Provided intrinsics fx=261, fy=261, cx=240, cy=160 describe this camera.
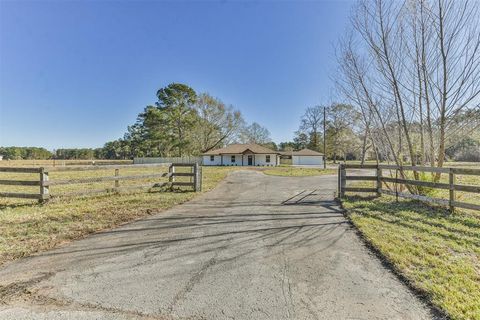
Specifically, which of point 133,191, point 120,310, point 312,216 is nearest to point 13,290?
point 120,310

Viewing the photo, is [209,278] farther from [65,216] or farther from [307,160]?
[307,160]

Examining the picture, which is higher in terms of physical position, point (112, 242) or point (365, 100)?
point (365, 100)

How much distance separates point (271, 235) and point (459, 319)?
2.72 m

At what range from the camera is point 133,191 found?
9.51 metres

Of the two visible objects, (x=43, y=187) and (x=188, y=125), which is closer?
(x=43, y=187)

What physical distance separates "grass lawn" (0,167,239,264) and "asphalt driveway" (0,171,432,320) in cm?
43

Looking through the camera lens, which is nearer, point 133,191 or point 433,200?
point 433,200

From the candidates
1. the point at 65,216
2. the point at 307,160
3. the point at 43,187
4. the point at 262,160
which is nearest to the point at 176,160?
the point at 262,160

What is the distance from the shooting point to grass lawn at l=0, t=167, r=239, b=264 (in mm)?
4222

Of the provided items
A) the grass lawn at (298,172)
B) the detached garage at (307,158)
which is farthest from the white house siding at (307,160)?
the grass lawn at (298,172)

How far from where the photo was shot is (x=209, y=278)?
9.86 feet

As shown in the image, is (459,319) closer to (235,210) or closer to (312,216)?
(312,216)

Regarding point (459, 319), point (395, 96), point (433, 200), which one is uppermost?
point (395, 96)

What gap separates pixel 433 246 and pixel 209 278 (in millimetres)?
3454
